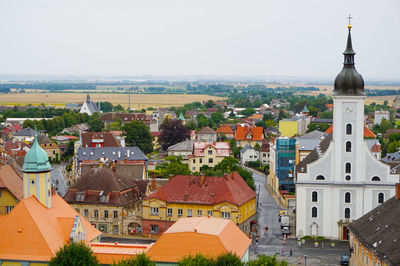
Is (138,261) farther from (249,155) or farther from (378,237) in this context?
(249,155)

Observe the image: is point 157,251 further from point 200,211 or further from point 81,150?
point 81,150

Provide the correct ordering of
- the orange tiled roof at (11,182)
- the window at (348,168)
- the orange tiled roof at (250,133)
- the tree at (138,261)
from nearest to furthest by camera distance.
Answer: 1. the tree at (138,261)
2. the orange tiled roof at (11,182)
3. the window at (348,168)
4. the orange tiled roof at (250,133)

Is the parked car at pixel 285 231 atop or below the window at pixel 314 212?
below

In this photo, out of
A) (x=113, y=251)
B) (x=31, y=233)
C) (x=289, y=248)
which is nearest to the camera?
(x=31, y=233)

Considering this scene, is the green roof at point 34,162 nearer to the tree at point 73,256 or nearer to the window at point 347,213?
the tree at point 73,256

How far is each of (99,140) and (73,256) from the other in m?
71.4

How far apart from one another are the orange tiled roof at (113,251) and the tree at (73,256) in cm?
230

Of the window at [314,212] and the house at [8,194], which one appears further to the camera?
the window at [314,212]

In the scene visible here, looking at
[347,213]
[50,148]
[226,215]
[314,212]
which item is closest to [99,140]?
[50,148]

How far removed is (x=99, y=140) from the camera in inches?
4272

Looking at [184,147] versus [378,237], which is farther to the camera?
[184,147]

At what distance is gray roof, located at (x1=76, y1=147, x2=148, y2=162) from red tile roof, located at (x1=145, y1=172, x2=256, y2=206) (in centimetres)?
3247

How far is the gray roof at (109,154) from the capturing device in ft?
312

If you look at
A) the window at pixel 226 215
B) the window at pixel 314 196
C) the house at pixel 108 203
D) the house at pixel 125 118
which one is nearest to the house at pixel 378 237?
the window at pixel 314 196
